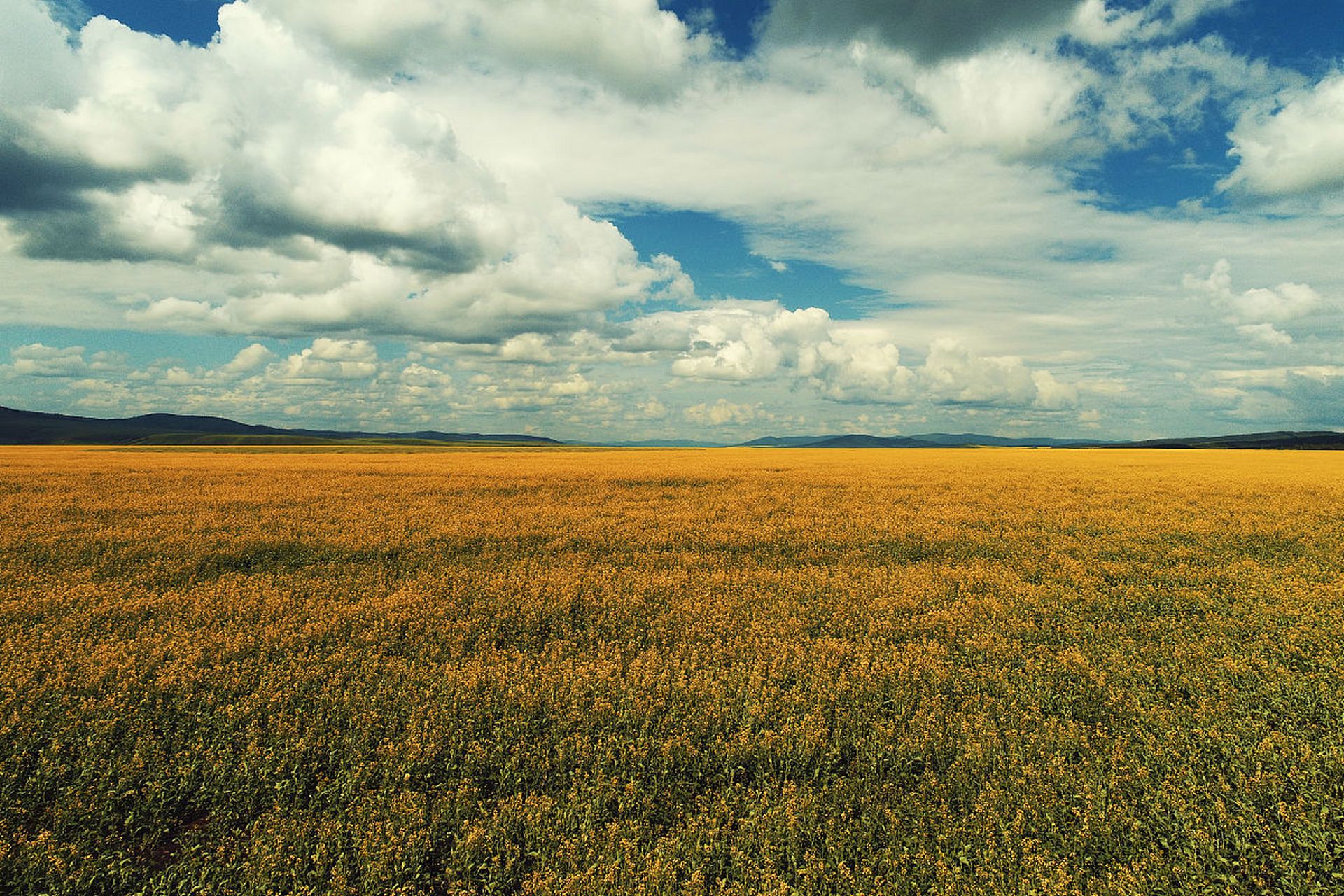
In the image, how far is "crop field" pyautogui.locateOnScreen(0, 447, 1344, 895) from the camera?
4.98 m

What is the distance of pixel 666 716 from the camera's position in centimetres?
→ 693

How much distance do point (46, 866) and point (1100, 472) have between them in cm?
4056

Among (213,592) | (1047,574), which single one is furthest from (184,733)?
(1047,574)

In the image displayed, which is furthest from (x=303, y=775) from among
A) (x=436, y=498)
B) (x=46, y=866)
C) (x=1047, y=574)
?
(x=436, y=498)

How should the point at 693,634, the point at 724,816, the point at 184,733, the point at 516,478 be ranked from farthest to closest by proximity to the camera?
the point at 516,478
the point at 693,634
the point at 184,733
the point at 724,816

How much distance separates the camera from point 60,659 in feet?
26.8

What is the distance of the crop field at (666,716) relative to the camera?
4.98 m

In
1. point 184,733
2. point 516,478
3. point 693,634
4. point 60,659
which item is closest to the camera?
point 184,733

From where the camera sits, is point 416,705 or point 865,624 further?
point 865,624

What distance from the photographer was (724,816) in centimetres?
554

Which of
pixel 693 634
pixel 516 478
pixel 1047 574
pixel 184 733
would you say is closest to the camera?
pixel 184 733

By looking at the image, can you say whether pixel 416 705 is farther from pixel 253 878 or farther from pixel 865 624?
pixel 865 624

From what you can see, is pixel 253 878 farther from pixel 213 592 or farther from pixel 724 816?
pixel 213 592

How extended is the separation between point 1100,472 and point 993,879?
35.9m
